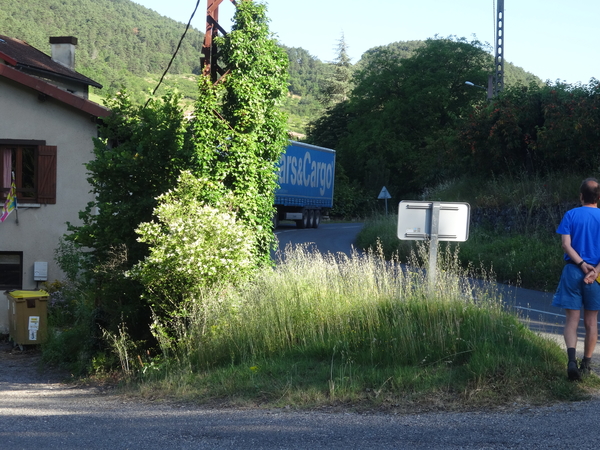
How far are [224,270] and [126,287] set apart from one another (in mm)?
1833

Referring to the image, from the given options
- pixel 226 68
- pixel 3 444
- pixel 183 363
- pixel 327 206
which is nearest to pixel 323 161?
pixel 327 206

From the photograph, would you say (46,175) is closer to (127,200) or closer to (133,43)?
(127,200)

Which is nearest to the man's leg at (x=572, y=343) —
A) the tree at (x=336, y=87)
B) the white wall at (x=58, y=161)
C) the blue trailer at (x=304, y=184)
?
the white wall at (x=58, y=161)

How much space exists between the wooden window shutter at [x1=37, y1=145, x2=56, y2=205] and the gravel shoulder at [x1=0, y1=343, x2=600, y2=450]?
11050mm

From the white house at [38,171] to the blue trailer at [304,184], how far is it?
19.8m

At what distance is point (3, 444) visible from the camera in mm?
5328

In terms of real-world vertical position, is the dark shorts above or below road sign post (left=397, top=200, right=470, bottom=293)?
below

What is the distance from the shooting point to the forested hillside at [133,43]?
124500mm

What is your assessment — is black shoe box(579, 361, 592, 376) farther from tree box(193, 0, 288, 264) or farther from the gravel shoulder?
tree box(193, 0, 288, 264)

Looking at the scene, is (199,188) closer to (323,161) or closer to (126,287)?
(126,287)

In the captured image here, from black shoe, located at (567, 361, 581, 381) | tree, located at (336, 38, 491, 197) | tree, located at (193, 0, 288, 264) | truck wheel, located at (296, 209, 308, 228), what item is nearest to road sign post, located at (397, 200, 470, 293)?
black shoe, located at (567, 361, 581, 381)

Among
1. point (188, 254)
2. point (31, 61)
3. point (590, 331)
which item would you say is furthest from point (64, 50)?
point (590, 331)

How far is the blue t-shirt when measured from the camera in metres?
6.44

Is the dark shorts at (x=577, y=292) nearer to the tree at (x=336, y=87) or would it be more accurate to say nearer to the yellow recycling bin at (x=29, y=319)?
the yellow recycling bin at (x=29, y=319)
